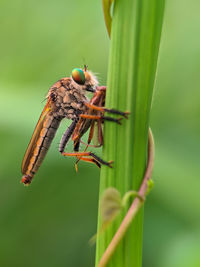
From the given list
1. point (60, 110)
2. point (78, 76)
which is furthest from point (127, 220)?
point (60, 110)

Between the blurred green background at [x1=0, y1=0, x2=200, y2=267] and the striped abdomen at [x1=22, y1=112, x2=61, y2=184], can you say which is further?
the blurred green background at [x1=0, y1=0, x2=200, y2=267]

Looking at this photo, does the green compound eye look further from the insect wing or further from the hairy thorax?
the insect wing

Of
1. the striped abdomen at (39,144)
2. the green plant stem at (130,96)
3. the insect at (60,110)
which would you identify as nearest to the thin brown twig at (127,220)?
the green plant stem at (130,96)

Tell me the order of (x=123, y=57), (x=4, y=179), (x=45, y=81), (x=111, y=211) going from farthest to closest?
(x=45, y=81) → (x=4, y=179) → (x=123, y=57) → (x=111, y=211)

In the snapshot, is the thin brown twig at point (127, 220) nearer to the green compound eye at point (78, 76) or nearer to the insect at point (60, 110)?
the insect at point (60, 110)

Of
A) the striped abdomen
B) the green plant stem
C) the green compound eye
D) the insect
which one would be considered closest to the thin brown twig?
the green plant stem

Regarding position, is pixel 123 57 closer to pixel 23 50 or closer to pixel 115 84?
pixel 115 84

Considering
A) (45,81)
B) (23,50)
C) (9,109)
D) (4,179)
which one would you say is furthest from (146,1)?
(23,50)

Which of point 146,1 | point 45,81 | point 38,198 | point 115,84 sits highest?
point 146,1
